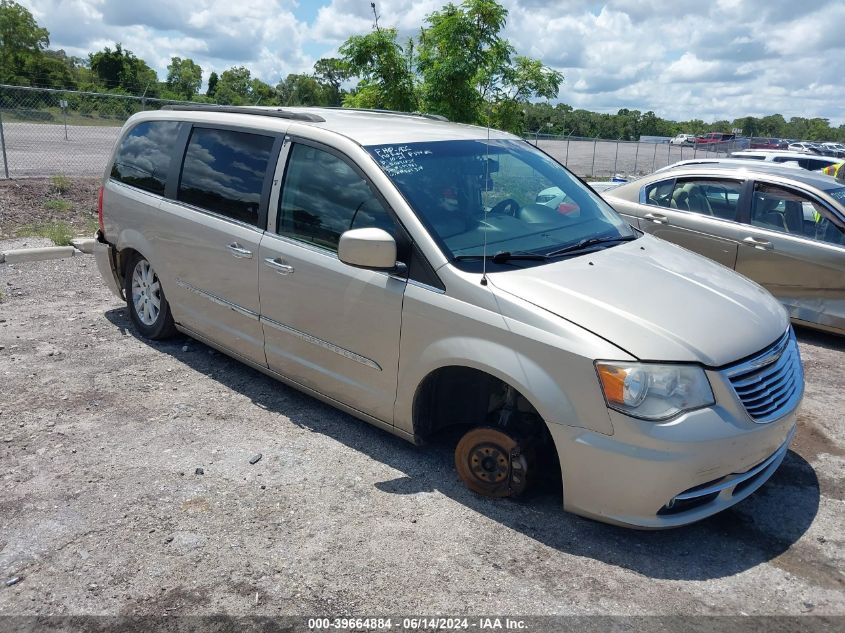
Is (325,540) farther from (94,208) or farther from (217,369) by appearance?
(94,208)

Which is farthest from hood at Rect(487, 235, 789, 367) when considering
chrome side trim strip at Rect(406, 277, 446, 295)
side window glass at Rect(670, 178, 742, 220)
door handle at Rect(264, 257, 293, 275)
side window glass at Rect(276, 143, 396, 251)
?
side window glass at Rect(670, 178, 742, 220)

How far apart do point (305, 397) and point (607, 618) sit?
9.01 feet

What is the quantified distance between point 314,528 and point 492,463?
3.18 ft

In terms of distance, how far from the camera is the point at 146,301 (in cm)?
599

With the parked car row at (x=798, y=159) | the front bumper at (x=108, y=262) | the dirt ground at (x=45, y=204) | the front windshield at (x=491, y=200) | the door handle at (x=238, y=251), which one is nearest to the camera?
the front windshield at (x=491, y=200)

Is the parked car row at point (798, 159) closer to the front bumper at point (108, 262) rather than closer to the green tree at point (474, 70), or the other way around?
the green tree at point (474, 70)

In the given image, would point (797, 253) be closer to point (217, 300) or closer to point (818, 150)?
point (217, 300)

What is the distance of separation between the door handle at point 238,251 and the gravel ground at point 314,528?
1.03 meters

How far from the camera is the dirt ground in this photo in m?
10.3

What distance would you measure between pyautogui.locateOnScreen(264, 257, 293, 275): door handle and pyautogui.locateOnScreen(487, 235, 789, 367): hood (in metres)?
1.39

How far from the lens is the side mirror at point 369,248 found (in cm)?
371

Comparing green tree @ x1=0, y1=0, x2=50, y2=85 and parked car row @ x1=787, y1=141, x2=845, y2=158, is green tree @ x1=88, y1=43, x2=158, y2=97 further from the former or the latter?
parked car row @ x1=787, y1=141, x2=845, y2=158

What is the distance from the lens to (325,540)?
11.5 ft

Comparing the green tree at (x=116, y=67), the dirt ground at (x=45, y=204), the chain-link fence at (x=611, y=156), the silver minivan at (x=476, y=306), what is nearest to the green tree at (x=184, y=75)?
the green tree at (x=116, y=67)
